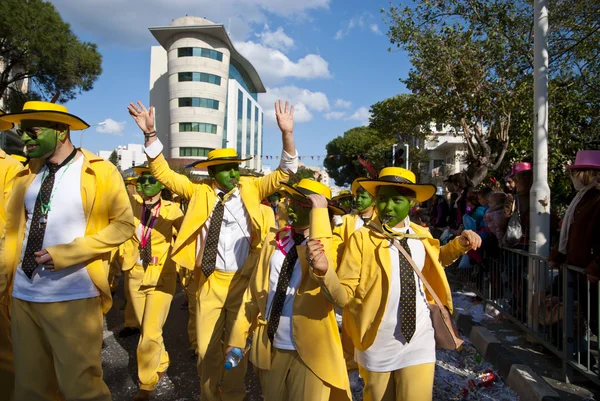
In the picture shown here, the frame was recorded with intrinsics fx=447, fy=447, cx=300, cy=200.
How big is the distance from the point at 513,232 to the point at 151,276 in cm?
463

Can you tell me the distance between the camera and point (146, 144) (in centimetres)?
391

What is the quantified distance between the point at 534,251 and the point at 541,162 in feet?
3.60

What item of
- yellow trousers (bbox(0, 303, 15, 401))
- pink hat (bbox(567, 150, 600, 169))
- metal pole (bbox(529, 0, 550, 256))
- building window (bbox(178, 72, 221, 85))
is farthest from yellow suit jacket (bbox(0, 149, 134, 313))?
building window (bbox(178, 72, 221, 85))

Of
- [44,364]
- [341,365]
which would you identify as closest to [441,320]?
[341,365]

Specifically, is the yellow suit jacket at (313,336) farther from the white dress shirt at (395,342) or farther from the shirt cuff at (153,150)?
the shirt cuff at (153,150)

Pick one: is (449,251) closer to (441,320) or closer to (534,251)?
(441,320)

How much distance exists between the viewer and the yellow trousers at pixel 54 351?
286 cm

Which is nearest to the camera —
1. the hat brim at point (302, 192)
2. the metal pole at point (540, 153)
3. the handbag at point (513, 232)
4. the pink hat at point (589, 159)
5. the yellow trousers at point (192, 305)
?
the hat brim at point (302, 192)

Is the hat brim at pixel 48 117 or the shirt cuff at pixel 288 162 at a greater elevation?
the hat brim at pixel 48 117

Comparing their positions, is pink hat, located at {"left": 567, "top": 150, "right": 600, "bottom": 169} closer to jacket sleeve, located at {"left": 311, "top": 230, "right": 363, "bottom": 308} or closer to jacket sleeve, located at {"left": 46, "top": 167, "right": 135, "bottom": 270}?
jacket sleeve, located at {"left": 311, "top": 230, "right": 363, "bottom": 308}

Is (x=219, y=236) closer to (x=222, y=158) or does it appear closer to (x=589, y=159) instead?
(x=222, y=158)

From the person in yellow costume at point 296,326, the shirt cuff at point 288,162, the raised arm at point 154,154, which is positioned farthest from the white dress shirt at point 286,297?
the raised arm at point 154,154

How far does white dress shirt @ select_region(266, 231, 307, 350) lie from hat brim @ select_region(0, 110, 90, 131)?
1.65 metres

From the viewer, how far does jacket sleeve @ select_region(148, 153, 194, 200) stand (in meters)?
3.97
